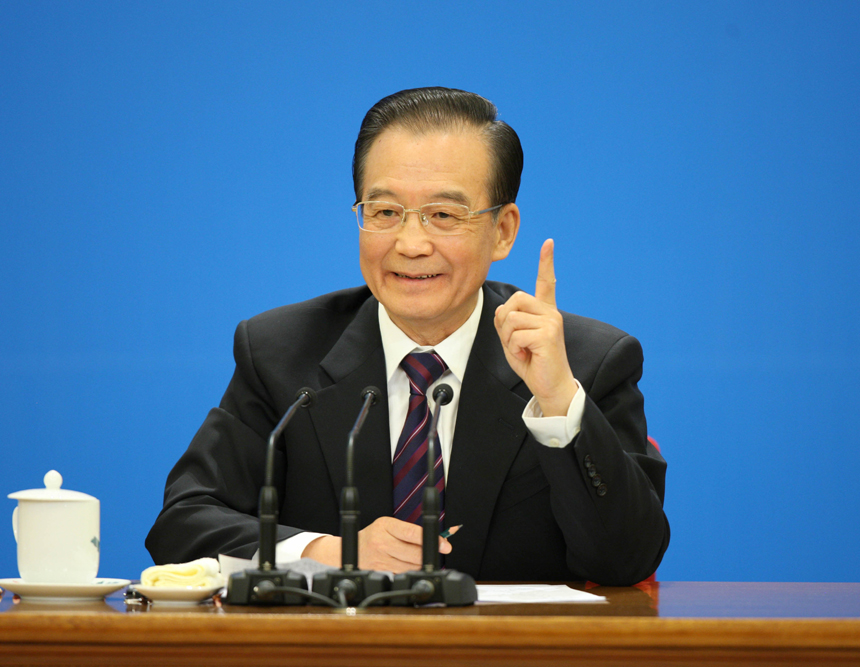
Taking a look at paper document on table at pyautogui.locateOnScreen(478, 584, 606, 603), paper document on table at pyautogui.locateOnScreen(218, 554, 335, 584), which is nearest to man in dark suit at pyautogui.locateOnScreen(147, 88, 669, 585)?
paper document on table at pyautogui.locateOnScreen(478, 584, 606, 603)

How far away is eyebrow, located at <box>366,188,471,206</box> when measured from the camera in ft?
6.20

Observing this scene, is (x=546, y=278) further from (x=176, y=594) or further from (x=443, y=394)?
(x=176, y=594)

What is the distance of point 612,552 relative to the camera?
1.61 meters

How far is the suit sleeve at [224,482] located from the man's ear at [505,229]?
0.59 m

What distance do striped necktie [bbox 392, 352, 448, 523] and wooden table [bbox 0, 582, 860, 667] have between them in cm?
82

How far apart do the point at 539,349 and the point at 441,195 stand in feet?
1.58

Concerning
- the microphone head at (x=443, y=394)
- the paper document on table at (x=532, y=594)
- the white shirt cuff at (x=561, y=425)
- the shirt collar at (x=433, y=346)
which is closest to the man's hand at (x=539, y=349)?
the white shirt cuff at (x=561, y=425)

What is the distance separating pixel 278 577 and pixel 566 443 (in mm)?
572

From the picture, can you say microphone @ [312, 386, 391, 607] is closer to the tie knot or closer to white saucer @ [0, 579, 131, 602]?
white saucer @ [0, 579, 131, 602]

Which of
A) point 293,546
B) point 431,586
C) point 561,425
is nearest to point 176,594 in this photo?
point 431,586

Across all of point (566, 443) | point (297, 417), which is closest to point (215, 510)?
point (297, 417)

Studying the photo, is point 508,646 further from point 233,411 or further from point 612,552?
point 233,411

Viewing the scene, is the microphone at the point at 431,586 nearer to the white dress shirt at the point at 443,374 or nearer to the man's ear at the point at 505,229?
the white dress shirt at the point at 443,374

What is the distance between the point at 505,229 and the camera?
6.89ft
